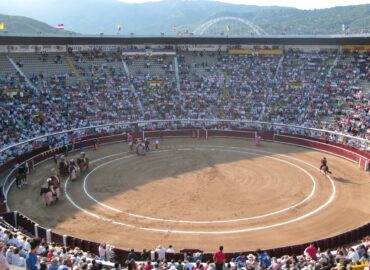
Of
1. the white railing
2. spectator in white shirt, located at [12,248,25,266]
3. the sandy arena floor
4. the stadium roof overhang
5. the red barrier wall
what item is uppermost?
the stadium roof overhang

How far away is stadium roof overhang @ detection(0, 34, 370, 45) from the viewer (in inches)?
2110

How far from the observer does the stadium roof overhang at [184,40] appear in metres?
53.6

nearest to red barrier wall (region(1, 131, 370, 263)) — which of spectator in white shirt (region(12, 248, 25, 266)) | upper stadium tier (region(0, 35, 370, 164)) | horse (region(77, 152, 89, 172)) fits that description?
upper stadium tier (region(0, 35, 370, 164))

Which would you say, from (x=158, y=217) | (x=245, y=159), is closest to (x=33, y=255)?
(x=158, y=217)

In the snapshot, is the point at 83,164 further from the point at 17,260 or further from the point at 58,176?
the point at 17,260

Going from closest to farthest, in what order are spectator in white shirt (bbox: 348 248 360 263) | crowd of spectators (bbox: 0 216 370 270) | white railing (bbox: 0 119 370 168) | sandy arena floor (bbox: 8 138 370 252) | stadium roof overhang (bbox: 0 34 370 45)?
crowd of spectators (bbox: 0 216 370 270)
spectator in white shirt (bbox: 348 248 360 263)
sandy arena floor (bbox: 8 138 370 252)
white railing (bbox: 0 119 370 168)
stadium roof overhang (bbox: 0 34 370 45)

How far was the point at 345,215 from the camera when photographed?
24984 mm

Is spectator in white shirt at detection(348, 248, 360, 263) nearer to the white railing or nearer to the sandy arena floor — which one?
the sandy arena floor

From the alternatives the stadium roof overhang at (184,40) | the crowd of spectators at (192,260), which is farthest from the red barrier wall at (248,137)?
the stadium roof overhang at (184,40)

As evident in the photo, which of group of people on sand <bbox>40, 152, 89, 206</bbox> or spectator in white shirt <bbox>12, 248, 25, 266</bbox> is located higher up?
spectator in white shirt <bbox>12, 248, 25, 266</bbox>

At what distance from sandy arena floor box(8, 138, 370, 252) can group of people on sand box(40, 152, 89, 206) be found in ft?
1.81

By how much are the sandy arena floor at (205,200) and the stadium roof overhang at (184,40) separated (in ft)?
70.4

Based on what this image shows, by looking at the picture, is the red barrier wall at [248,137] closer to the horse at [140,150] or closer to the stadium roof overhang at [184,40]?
the horse at [140,150]

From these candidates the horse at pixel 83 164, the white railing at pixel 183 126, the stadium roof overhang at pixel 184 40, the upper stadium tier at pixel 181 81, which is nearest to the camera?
the horse at pixel 83 164
